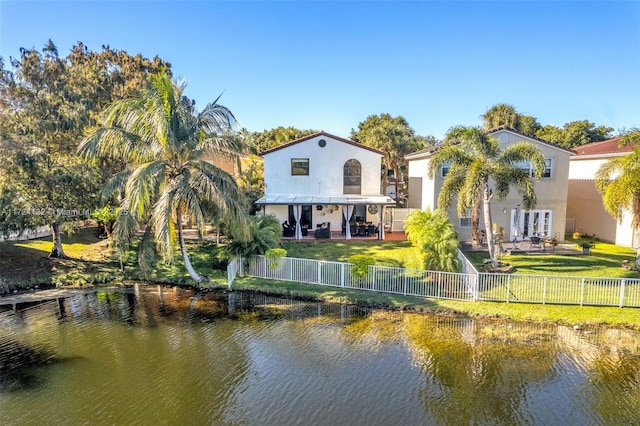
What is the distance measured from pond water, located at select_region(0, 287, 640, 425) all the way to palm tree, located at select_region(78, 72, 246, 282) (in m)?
4.09

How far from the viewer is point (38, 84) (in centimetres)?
2230

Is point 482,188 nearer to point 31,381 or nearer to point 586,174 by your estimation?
point 586,174

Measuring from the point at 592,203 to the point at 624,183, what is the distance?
11.6 meters

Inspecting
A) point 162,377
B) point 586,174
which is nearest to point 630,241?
point 586,174

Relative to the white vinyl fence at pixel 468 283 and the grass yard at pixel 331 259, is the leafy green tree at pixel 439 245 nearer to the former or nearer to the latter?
the white vinyl fence at pixel 468 283

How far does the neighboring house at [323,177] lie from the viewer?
29172 mm

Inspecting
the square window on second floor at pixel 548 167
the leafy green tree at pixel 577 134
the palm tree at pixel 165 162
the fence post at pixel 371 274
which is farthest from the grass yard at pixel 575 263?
the leafy green tree at pixel 577 134

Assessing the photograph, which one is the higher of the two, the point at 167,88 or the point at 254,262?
the point at 167,88

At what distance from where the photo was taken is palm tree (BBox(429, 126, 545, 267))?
63.2ft

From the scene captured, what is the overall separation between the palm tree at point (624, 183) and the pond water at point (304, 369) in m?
7.28

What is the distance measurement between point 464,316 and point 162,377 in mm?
11095

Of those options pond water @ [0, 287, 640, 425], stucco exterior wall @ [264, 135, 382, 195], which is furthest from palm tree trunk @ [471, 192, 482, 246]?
pond water @ [0, 287, 640, 425]

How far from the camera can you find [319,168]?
29.6 m

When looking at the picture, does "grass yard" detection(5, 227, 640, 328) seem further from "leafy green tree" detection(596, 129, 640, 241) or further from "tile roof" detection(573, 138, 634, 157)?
"tile roof" detection(573, 138, 634, 157)
